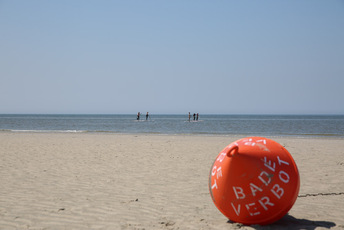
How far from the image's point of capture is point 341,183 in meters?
7.29

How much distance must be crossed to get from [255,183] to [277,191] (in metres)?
0.30

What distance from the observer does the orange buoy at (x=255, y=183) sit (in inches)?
154

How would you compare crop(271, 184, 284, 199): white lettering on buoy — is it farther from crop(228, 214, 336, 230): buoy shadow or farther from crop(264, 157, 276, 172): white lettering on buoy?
crop(228, 214, 336, 230): buoy shadow

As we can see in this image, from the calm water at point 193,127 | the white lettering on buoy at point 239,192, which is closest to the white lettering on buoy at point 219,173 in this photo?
the white lettering on buoy at point 239,192

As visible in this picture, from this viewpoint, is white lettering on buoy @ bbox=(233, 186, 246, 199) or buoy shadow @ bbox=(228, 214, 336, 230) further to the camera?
buoy shadow @ bbox=(228, 214, 336, 230)

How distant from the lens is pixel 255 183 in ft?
12.8

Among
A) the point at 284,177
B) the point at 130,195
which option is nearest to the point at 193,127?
the point at 130,195

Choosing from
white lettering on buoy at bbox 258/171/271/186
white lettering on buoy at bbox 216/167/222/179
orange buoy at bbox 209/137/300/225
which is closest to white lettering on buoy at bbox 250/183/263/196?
orange buoy at bbox 209/137/300/225

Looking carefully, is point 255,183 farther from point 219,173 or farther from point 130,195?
point 130,195

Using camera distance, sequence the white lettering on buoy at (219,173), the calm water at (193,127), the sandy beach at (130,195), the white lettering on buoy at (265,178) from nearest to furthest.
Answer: the white lettering on buoy at (265,178)
the white lettering on buoy at (219,173)
the sandy beach at (130,195)
the calm water at (193,127)

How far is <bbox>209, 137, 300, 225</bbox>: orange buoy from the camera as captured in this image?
3.92 meters

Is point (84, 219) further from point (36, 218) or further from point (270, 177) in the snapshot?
point (270, 177)

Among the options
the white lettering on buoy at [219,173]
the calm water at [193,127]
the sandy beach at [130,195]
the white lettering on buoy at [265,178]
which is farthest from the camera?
the calm water at [193,127]

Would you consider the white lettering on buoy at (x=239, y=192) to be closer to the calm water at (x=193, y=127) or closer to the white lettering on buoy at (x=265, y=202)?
the white lettering on buoy at (x=265, y=202)
